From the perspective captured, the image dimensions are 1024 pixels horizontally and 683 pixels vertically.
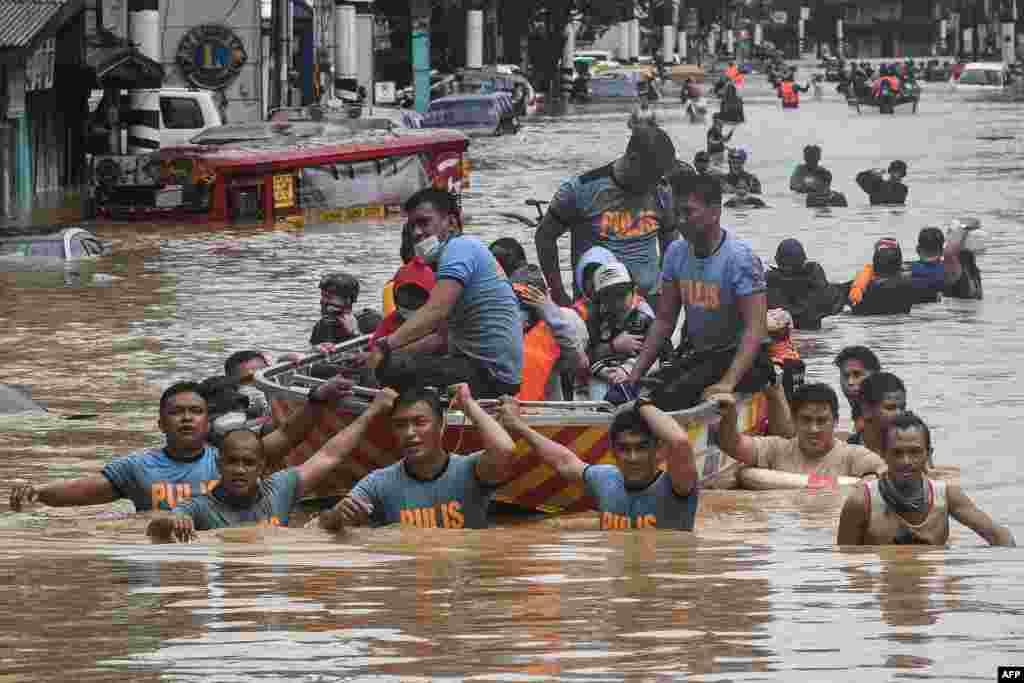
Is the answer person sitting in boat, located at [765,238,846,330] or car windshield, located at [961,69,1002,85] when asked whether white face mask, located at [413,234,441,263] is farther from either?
car windshield, located at [961,69,1002,85]

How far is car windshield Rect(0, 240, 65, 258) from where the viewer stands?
2700 centimetres

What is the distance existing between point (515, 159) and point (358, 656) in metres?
42.5

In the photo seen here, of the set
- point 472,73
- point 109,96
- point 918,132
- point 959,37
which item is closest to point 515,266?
point 109,96

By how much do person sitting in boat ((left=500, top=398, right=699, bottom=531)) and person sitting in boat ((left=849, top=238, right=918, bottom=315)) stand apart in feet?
40.2

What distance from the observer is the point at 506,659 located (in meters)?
6.64

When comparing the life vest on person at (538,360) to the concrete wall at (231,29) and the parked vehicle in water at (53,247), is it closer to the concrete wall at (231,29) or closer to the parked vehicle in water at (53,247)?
the parked vehicle in water at (53,247)

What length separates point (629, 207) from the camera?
13.9 metres

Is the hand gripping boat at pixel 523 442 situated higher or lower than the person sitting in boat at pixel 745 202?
higher

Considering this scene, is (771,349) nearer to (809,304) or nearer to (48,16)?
(809,304)

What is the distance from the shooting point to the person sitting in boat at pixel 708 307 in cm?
1178

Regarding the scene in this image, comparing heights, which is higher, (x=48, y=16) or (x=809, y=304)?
(x=48, y=16)

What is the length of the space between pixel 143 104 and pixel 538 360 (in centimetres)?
2382

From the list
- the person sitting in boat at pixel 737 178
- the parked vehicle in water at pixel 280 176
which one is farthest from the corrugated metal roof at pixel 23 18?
the person sitting in boat at pixel 737 178

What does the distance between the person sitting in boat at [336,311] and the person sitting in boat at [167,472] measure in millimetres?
4092
